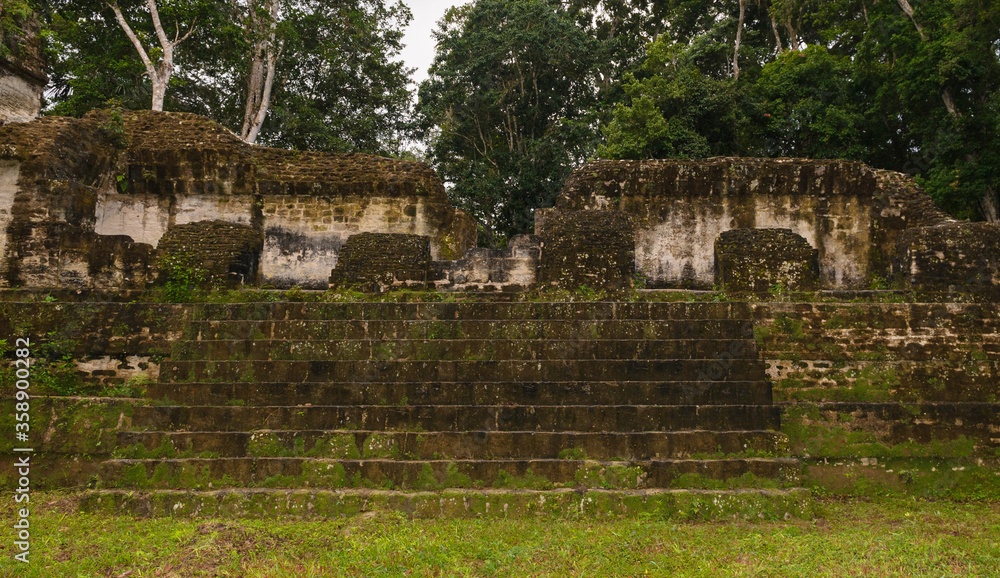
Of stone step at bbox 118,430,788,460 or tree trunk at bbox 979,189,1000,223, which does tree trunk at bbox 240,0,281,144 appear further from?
tree trunk at bbox 979,189,1000,223

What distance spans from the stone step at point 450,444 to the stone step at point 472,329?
1.23 m

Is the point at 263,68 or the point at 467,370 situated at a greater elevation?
the point at 263,68

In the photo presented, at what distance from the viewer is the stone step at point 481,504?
470 cm

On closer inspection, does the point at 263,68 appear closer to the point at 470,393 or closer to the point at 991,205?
the point at 470,393

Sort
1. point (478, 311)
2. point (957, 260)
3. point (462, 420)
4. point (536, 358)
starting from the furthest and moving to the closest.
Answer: point (957, 260) < point (478, 311) < point (536, 358) < point (462, 420)

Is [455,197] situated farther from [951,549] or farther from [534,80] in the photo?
[951,549]

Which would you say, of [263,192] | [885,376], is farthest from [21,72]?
[885,376]

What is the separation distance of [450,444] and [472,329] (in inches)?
56.0

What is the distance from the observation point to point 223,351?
5957 mm

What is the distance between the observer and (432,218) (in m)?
9.93

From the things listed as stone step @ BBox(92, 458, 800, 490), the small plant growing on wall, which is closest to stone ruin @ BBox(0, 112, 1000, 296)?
the small plant growing on wall

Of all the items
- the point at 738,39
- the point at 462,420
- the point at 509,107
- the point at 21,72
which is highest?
the point at 738,39

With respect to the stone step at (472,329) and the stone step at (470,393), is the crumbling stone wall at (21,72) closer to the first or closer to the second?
the stone step at (472,329)

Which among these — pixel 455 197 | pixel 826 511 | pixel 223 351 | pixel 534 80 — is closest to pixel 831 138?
pixel 534 80
